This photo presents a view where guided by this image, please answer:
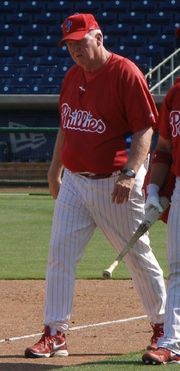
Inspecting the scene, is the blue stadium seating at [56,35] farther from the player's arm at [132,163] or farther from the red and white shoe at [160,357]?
the red and white shoe at [160,357]

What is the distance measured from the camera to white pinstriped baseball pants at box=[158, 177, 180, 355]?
14.8 ft

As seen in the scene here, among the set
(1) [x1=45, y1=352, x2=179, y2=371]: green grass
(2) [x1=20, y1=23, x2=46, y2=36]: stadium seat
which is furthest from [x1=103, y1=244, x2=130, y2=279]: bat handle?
(2) [x1=20, y1=23, x2=46, y2=36]: stadium seat

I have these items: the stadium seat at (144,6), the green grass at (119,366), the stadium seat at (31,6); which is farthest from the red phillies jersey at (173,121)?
the stadium seat at (31,6)

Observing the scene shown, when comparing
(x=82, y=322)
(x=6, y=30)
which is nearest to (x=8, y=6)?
(x=6, y=30)

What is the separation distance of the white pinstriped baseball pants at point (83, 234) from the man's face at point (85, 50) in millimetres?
630

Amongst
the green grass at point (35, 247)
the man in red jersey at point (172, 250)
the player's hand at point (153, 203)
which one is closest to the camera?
the man in red jersey at point (172, 250)

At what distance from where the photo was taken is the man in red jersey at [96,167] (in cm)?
480

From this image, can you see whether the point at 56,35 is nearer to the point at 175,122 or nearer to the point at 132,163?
the point at 132,163

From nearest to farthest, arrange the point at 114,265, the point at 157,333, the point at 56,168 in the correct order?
the point at 114,265, the point at 157,333, the point at 56,168

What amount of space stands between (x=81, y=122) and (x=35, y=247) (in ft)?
18.9

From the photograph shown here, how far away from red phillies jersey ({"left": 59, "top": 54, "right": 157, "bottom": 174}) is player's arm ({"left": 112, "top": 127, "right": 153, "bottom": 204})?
0.05m

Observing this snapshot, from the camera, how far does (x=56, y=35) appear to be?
24.3 meters

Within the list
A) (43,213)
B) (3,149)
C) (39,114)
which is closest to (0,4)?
(39,114)

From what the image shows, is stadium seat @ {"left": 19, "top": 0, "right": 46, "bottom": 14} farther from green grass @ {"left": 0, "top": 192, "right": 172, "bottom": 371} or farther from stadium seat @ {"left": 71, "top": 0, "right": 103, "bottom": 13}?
green grass @ {"left": 0, "top": 192, "right": 172, "bottom": 371}
